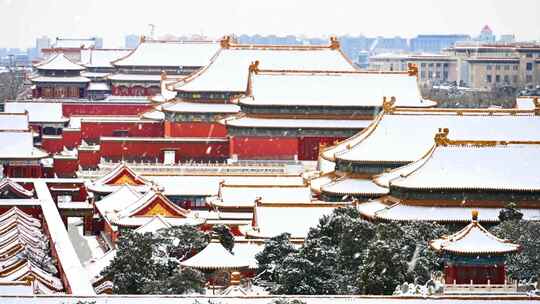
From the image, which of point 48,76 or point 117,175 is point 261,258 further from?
point 48,76

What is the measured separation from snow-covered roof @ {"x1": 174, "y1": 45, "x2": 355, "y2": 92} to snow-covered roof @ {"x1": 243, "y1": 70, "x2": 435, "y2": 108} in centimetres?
352

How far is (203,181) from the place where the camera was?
165 feet

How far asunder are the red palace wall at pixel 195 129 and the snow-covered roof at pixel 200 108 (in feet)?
1.48

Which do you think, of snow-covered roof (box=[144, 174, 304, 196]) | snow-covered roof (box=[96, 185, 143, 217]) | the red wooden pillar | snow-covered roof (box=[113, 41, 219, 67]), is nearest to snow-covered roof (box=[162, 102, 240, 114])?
snow-covered roof (box=[144, 174, 304, 196])

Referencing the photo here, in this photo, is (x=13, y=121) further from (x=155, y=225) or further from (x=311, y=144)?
(x=155, y=225)

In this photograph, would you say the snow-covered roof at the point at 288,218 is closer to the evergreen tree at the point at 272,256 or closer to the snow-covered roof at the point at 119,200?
the evergreen tree at the point at 272,256

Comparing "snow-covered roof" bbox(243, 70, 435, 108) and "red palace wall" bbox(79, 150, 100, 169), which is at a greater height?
"snow-covered roof" bbox(243, 70, 435, 108)

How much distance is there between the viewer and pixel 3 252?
39469 mm

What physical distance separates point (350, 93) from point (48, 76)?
28.4 m

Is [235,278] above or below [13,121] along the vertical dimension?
above

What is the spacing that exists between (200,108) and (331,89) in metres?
6.00

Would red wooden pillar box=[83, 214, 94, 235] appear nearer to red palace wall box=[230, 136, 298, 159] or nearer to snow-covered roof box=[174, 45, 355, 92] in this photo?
red palace wall box=[230, 136, 298, 159]

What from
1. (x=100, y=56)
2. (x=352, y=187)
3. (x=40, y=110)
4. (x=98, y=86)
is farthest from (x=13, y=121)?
(x=100, y=56)

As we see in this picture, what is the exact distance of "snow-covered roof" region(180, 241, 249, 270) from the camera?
34938mm
